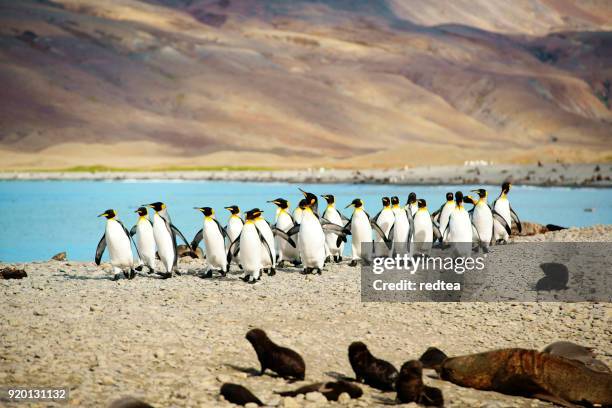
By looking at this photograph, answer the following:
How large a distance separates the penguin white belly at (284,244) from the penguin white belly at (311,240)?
113cm

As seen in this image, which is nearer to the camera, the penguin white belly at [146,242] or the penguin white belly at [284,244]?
the penguin white belly at [146,242]

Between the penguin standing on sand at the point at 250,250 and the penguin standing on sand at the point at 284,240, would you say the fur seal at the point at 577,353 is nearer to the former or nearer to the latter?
the penguin standing on sand at the point at 250,250

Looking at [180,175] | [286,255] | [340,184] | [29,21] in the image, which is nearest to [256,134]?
[29,21]

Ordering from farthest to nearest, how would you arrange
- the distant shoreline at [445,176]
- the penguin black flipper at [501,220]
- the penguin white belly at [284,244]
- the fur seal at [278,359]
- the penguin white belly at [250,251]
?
the distant shoreline at [445,176] < the penguin black flipper at [501,220] < the penguin white belly at [284,244] < the penguin white belly at [250,251] < the fur seal at [278,359]

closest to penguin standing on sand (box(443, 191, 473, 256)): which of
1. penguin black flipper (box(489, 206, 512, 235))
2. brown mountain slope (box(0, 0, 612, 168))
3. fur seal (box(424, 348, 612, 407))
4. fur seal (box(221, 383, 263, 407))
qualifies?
penguin black flipper (box(489, 206, 512, 235))

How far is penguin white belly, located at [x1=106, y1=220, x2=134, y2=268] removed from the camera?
1180cm

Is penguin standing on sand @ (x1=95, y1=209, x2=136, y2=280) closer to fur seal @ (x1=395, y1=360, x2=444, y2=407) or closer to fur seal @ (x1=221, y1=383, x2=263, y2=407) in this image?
fur seal @ (x1=221, y1=383, x2=263, y2=407)

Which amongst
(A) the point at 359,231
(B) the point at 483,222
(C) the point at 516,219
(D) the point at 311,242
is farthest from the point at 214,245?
(C) the point at 516,219

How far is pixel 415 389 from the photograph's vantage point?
6586 millimetres

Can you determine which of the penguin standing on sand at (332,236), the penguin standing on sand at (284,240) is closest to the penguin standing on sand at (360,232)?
the penguin standing on sand at (332,236)

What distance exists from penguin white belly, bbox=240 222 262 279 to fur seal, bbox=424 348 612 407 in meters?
4.65

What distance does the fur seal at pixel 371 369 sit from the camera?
6.92 m

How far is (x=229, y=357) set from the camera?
7594mm

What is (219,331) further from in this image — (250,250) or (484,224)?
(484,224)
